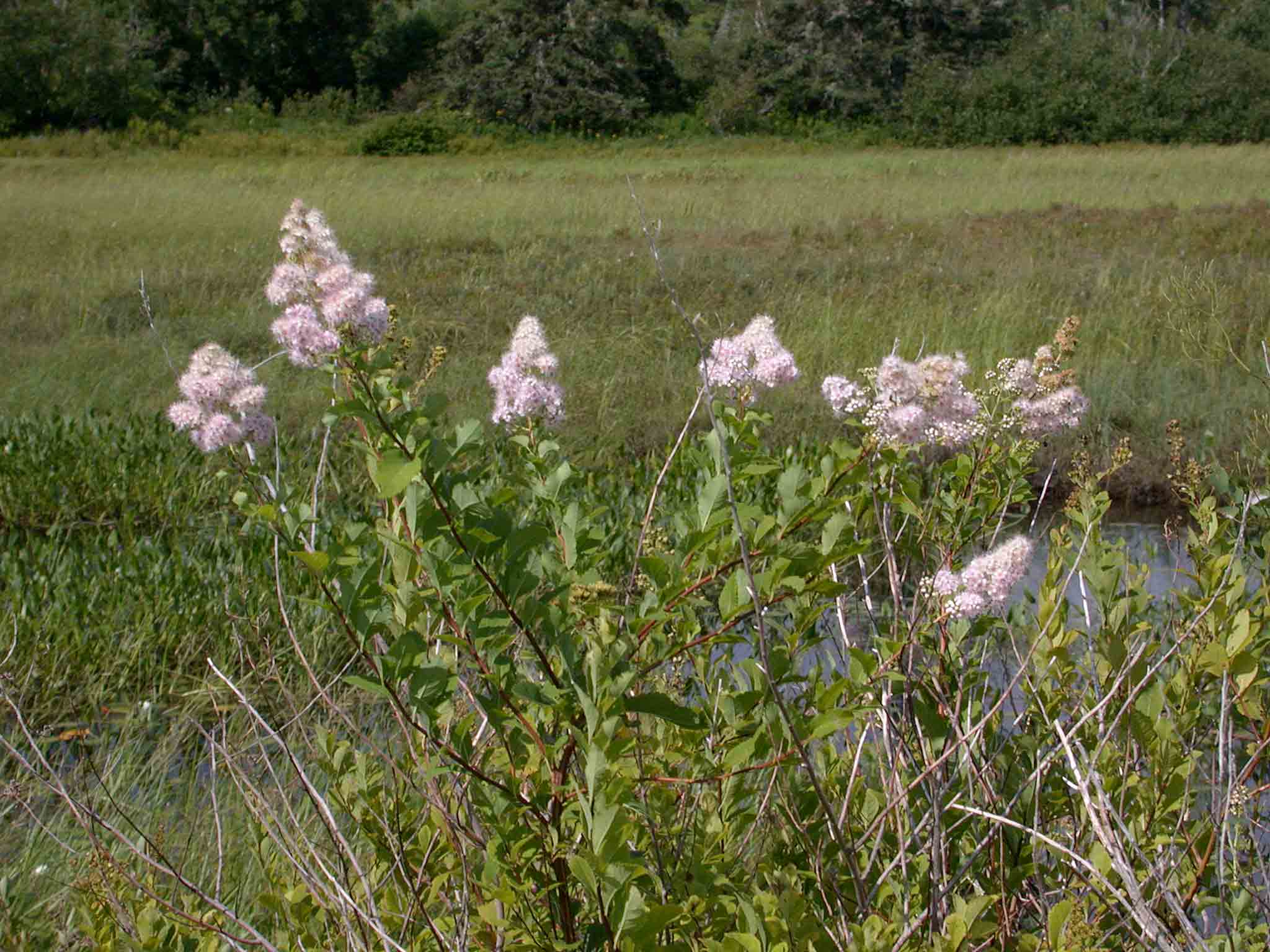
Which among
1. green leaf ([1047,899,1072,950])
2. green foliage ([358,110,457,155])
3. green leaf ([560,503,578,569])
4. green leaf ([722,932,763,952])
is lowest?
green foliage ([358,110,457,155])

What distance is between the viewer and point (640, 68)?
1292 inches

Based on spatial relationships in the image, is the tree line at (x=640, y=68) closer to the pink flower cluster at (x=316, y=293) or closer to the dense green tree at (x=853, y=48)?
the dense green tree at (x=853, y=48)

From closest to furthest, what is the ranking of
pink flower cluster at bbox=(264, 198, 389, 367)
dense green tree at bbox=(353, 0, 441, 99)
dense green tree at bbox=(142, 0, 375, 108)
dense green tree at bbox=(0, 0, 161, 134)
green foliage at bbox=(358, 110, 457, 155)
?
1. pink flower cluster at bbox=(264, 198, 389, 367)
2. green foliage at bbox=(358, 110, 457, 155)
3. dense green tree at bbox=(0, 0, 161, 134)
4. dense green tree at bbox=(142, 0, 375, 108)
5. dense green tree at bbox=(353, 0, 441, 99)

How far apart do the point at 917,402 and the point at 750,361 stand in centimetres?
26

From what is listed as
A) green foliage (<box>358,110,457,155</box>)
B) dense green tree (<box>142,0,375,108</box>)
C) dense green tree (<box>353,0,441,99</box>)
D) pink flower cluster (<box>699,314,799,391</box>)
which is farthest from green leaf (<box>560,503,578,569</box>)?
dense green tree (<box>142,0,375,108</box>)

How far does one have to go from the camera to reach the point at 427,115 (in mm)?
28578

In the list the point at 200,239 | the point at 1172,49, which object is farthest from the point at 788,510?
the point at 1172,49

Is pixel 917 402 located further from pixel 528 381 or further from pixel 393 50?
pixel 393 50

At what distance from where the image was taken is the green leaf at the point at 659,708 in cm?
134

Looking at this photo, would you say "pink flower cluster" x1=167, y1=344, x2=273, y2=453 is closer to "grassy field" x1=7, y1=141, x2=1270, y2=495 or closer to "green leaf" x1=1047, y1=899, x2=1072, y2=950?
"grassy field" x1=7, y1=141, x2=1270, y2=495

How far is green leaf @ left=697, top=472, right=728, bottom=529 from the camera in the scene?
4.66 feet

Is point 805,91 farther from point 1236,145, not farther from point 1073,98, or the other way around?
point 1236,145

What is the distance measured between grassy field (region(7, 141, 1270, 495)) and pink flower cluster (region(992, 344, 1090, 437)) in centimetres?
40

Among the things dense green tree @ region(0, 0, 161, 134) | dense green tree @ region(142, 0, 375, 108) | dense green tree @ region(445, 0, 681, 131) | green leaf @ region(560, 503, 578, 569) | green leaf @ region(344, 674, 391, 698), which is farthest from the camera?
dense green tree @ region(142, 0, 375, 108)
